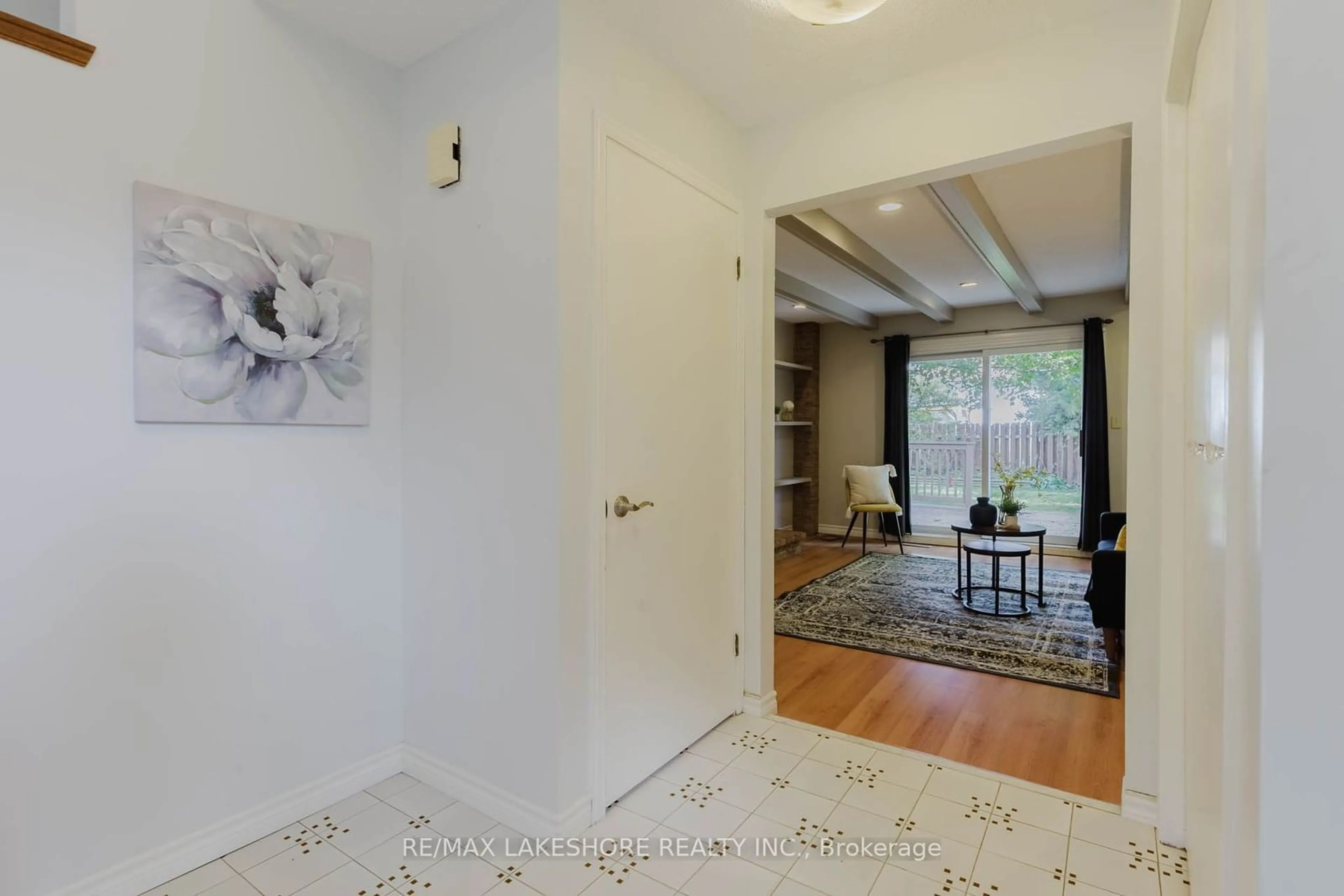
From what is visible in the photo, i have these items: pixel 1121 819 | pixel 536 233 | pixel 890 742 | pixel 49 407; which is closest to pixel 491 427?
pixel 536 233

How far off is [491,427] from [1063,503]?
619 centimetres

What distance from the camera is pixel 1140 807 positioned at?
1.77 meters

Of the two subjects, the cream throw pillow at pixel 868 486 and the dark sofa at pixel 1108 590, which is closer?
the dark sofa at pixel 1108 590

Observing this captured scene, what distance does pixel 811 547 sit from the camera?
20.8ft

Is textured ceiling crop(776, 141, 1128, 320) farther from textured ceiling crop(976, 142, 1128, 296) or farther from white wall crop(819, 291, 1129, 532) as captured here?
white wall crop(819, 291, 1129, 532)

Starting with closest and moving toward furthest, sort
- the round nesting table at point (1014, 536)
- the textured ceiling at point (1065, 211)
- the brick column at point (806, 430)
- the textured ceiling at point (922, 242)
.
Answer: the textured ceiling at point (1065, 211)
the textured ceiling at point (922, 242)
the round nesting table at point (1014, 536)
the brick column at point (806, 430)

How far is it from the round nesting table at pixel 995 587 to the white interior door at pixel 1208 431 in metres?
2.42

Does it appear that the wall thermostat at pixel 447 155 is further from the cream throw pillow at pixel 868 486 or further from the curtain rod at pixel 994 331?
the curtain rod at pixel 994 331

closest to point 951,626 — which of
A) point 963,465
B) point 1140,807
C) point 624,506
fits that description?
point 1140,807

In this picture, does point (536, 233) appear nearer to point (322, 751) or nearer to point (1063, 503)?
point (322, 751)

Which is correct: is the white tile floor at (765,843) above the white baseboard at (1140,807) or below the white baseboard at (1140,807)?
below

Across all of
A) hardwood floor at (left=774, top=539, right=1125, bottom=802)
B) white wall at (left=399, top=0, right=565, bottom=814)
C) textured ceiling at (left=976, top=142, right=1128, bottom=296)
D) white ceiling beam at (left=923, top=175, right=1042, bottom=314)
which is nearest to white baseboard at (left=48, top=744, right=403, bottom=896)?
white wall at (left=399, top=0, right=565, bottom=814)

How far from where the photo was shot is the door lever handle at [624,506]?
6.15 ft

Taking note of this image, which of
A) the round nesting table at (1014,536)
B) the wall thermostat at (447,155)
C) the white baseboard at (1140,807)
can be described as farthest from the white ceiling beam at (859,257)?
the white baseboard at (1140,807)
